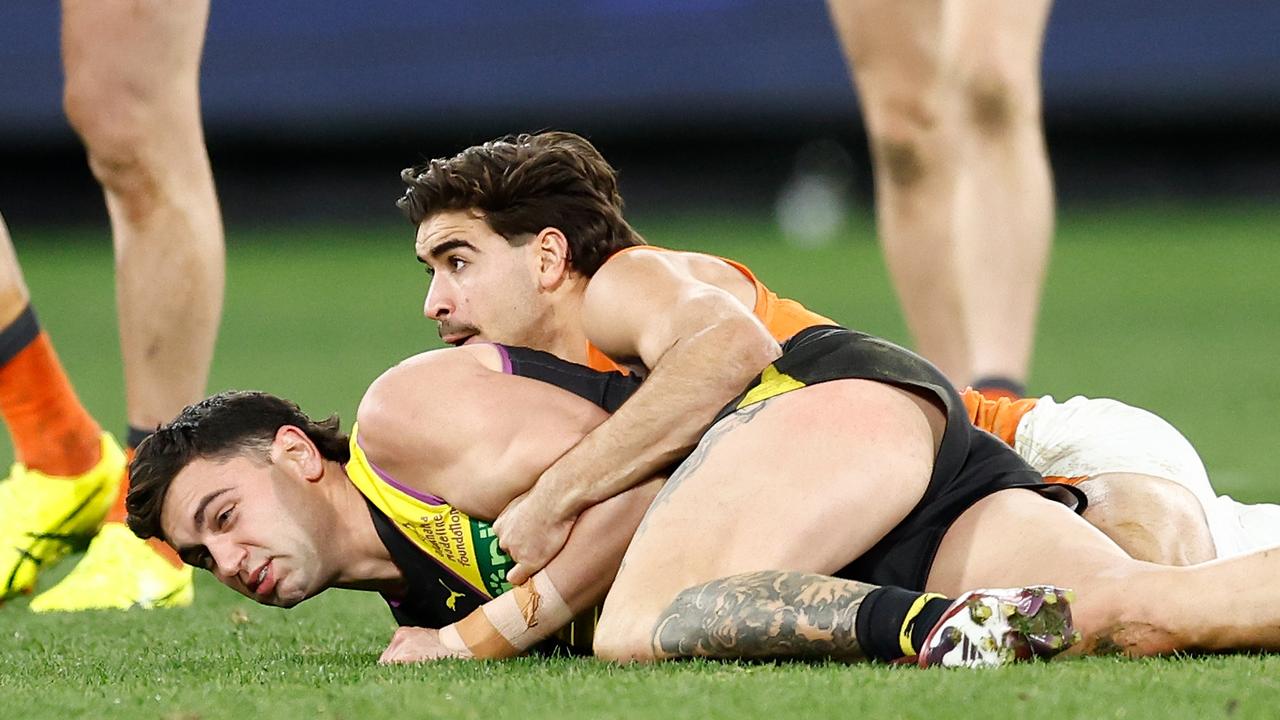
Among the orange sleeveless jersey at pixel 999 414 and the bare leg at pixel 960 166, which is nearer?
the orange sleeveless jersey at pixel 999 414

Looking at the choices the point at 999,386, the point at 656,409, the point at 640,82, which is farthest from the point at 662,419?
the point at 640,82

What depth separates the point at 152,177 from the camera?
457cm

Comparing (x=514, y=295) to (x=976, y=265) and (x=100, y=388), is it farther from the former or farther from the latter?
(x=100, y=388)

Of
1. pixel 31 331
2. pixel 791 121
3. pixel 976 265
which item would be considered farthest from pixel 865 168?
pixel 31 331

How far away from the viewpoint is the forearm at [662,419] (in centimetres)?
322

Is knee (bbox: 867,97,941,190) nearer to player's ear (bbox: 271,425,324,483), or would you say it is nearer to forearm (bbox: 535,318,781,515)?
forearm (bbox: 535,318,781,515)

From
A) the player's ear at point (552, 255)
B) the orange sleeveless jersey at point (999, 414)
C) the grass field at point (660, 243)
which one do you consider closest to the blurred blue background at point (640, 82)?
the grass field at point (660, 243)

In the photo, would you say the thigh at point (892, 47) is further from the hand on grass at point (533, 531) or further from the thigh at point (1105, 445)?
the hand on grass at point (533, 531)

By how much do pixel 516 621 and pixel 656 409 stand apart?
0.42 metres

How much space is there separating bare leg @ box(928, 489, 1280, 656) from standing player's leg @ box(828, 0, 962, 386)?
2.23 meters

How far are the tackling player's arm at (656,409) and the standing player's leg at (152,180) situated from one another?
5.25 feet

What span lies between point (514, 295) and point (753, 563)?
0.94 m

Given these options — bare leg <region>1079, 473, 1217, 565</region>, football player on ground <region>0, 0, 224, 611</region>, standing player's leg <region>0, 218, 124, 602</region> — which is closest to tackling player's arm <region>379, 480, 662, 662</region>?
bare leg <region>1079, 473, 1217, 565</region>

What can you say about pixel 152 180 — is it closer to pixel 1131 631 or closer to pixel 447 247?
pixel 447 247
